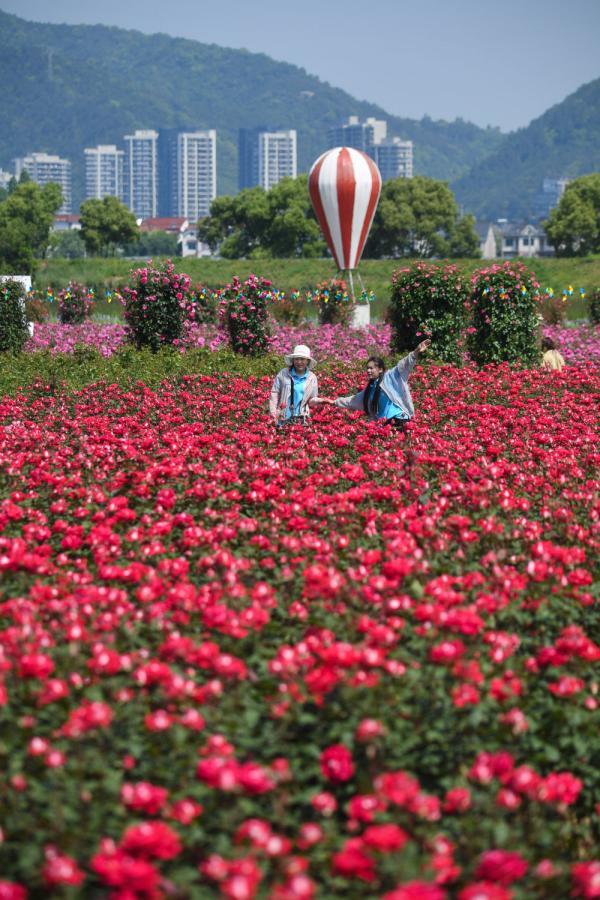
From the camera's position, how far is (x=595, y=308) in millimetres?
26625

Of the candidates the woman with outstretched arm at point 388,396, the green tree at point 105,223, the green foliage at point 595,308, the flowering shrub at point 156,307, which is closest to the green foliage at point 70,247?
the green tree at point 105,223

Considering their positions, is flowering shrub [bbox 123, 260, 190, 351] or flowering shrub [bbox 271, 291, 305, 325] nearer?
flowering shrub [bbox 123, 260, 190, 351]

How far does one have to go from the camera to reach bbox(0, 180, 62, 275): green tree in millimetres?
82125

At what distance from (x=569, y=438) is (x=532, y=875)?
226 inches

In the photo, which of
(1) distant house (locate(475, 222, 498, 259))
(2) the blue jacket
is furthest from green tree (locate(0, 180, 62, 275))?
(1) distant house (locate(475, 222, 498, 259))

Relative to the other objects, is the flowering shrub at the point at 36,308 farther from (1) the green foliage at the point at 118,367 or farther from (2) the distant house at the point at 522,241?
(2) the distant house at the point at 522,241

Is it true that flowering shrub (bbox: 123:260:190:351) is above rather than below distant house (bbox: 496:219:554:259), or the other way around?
below

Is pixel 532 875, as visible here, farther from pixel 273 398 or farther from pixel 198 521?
pixel 273 398

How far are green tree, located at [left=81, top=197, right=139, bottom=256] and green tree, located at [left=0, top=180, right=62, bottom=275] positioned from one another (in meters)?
3.71

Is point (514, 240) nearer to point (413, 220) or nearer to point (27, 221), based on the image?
point (413, 220)

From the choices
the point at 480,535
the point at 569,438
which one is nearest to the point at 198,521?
the point at 480,535

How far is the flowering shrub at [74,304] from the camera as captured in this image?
89.4 feet

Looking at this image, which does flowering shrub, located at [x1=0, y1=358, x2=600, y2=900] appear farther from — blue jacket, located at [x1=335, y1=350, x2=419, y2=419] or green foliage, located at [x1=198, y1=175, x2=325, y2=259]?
green foliage, located at [x1=198, y1=175, x2=325, y2=259]

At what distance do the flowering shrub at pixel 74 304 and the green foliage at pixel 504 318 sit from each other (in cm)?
1273
